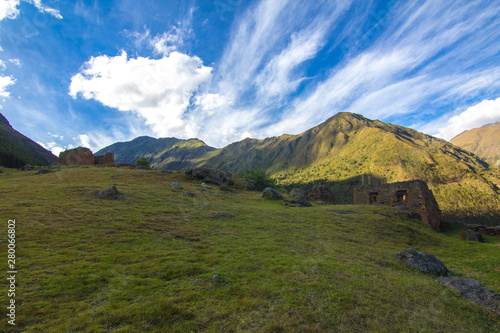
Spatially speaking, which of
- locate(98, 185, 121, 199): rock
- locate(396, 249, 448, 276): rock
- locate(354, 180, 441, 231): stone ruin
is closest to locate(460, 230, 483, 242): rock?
locate(354, 180, 441, 231): stone ruin

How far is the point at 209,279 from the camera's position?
236 inches

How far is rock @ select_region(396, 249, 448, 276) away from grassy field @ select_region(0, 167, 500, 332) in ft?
1.55

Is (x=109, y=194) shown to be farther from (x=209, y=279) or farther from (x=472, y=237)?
(x=472, y=237)

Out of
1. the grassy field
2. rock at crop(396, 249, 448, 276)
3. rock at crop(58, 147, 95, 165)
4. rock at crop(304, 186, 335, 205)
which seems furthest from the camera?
rock at crop(58, 147, 95, 165)

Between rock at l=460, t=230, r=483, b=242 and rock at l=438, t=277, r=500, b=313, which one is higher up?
rock at l=438, t=277, r=500, b=313

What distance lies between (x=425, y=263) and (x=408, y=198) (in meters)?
17.8

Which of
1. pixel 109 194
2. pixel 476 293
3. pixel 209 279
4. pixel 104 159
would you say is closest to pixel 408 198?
pixel 476 293

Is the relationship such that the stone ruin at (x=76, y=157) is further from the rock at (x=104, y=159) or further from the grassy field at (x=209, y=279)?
the grassy field at (x=209, y=279)

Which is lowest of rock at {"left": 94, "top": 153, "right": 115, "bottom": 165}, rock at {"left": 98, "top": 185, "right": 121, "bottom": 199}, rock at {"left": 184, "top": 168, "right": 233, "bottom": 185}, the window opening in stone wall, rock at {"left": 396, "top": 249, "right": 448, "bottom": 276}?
rock at {"left": 396, "top": 249, "right": 448, "bottom": 276}

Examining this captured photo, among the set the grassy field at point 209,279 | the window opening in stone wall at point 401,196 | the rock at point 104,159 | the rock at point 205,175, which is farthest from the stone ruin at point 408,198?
the rock at point 104,159

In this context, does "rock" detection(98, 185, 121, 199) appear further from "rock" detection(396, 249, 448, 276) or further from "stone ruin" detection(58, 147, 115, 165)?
"stone ruin" detection(58, 147, 115, 165)

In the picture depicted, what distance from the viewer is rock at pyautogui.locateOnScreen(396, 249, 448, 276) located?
8.30 metres

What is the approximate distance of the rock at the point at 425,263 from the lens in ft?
27.2

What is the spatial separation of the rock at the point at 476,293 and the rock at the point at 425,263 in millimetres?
1149
